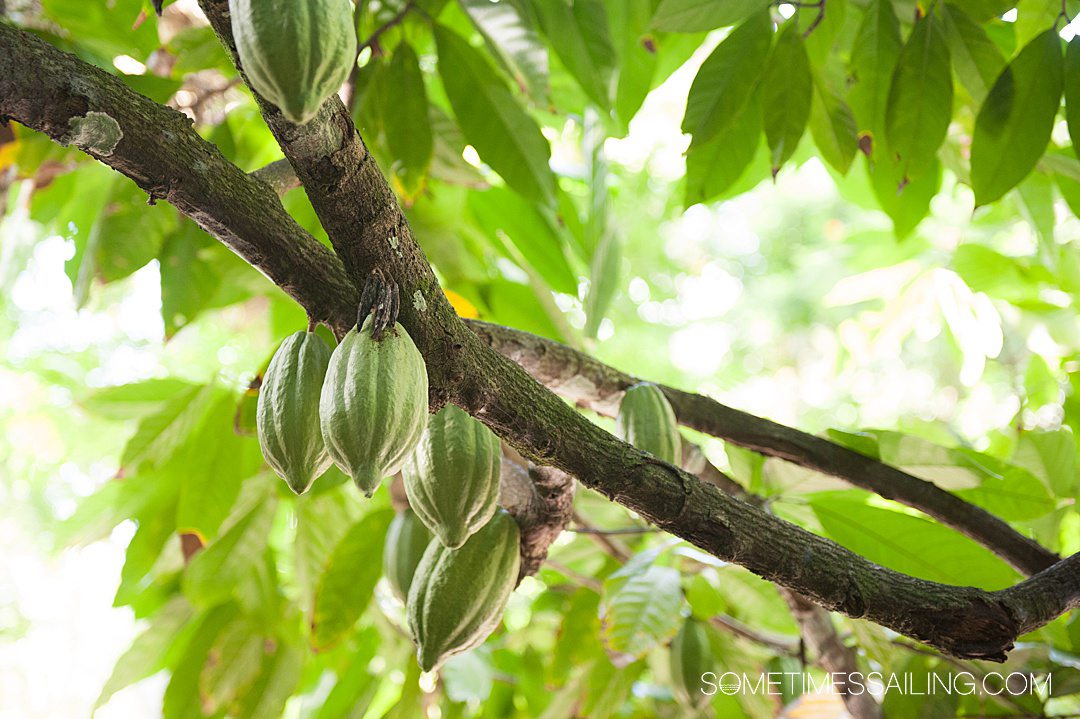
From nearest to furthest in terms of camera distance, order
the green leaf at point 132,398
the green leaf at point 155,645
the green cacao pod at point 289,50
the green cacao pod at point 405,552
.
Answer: the green cacao pod at point 289,50 < the green cacao pod at point 405,552 < the green leaf at point 132,398 < the green leaf at point 155,645

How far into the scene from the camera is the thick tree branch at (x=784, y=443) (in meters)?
0.88

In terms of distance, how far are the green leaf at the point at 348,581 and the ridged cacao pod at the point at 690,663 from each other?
0.44 metres

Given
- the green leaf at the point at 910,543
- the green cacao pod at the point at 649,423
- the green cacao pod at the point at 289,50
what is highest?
the green leaf at the point at 910,543

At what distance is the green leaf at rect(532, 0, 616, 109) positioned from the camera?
107cm

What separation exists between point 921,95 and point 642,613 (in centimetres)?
71

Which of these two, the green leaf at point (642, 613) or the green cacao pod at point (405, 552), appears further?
the green leaf at point (642, 613)

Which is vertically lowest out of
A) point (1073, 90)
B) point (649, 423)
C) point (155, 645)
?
point (155, 645)

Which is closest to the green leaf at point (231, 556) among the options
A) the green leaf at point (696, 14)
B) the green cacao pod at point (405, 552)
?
the green cacao pod at point (405, 552)

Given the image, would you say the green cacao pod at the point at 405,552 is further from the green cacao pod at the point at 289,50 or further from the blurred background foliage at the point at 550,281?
the green cacao pod at the point at 289,50

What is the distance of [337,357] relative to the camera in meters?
0.54

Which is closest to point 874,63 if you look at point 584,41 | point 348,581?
point 584,41

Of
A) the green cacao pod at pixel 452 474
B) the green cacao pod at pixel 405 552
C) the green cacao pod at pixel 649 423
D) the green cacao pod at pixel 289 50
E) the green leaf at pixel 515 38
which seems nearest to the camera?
the green cacao pod at pixel 289 50

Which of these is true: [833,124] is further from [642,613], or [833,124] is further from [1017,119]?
[642,613]

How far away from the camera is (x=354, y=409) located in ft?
1.71
